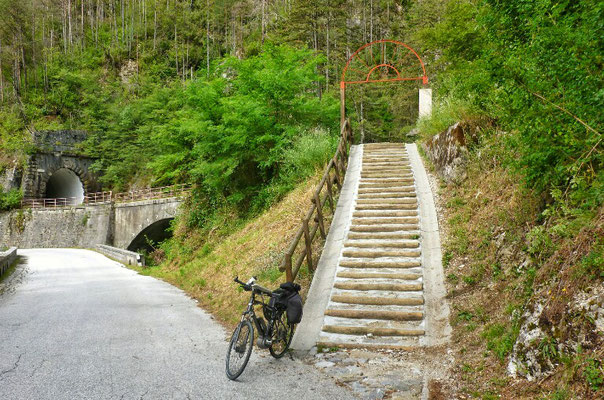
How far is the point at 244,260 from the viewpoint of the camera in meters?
10.3

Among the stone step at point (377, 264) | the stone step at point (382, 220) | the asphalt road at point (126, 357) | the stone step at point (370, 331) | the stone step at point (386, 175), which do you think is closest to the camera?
the asphalt road at point (126, 357)

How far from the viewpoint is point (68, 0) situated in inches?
2215

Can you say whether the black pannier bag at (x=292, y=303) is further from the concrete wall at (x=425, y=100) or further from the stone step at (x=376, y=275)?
the concrete wall at (x=425, y=100)

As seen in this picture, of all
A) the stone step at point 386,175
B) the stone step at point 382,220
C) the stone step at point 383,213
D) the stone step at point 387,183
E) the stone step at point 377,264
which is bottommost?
the stone step at point 377,264

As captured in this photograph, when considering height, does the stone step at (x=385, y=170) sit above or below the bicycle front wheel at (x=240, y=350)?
above

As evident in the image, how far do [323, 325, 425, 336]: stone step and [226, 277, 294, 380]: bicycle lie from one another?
2.57 ft

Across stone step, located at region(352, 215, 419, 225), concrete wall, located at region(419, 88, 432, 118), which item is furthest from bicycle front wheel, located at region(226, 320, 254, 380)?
concrete wall, located at region(419, 88, 432, 118)

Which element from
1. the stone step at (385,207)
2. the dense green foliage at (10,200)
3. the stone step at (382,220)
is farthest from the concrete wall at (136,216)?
the stone step at (382,220)

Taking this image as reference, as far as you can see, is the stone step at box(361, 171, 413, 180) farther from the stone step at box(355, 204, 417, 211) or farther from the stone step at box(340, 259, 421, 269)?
the stone step at box(340, 259, 421, 269)

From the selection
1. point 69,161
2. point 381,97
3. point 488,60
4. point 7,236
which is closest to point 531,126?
point 488,60

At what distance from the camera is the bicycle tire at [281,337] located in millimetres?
5070

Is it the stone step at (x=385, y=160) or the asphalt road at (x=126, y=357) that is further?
the stone step at (x=385, y=160)

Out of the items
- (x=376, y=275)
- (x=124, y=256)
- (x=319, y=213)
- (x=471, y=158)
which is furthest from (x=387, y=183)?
(x=124, y=256)

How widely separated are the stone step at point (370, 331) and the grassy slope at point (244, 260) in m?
1.50
